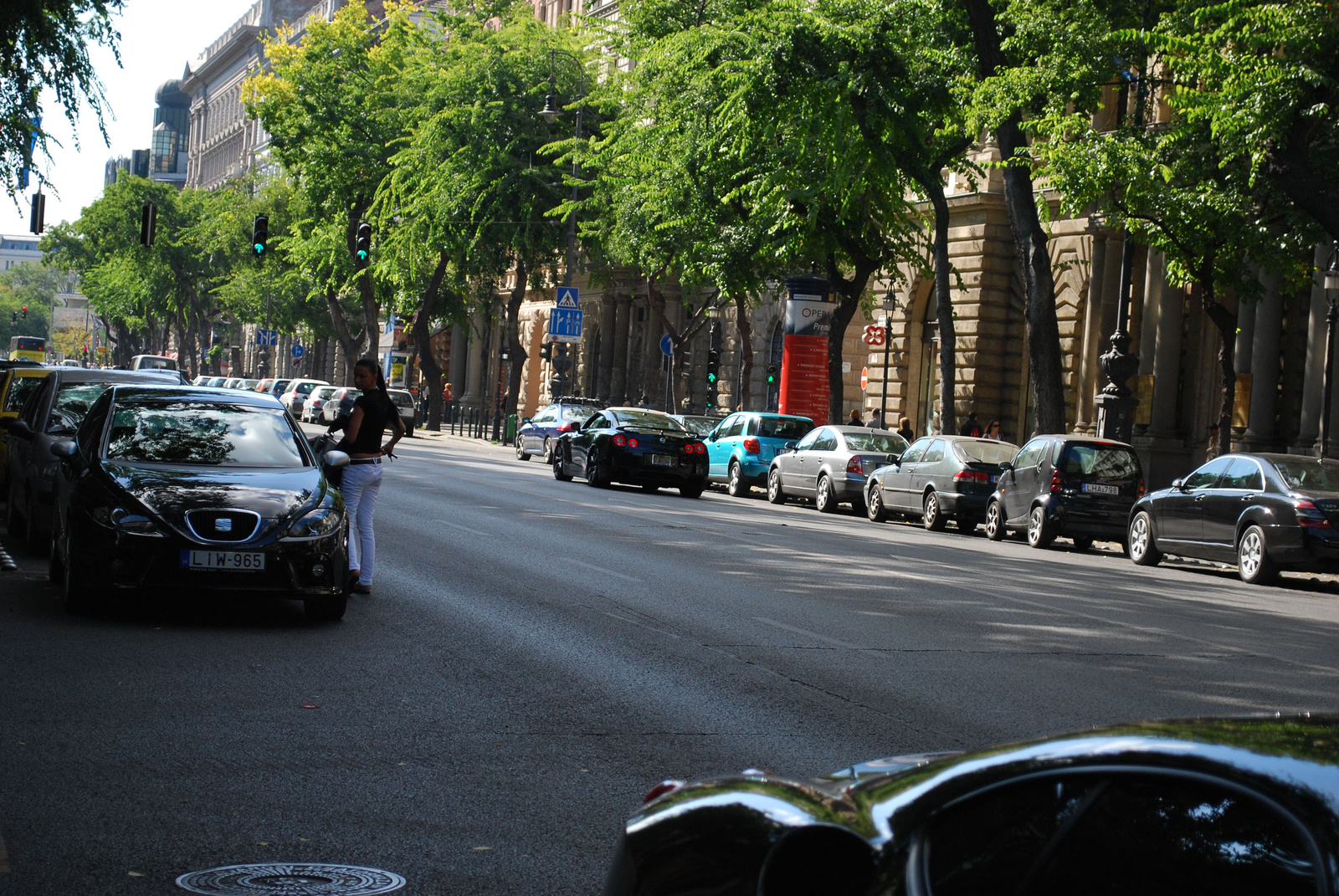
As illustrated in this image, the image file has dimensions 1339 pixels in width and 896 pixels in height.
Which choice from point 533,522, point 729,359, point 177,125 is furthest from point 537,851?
point 177,125

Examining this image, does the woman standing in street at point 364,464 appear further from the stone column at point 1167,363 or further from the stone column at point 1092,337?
the stone column at point 1092,337

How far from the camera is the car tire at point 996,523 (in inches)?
974

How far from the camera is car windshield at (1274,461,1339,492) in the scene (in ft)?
62.1

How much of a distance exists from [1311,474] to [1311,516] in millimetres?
952

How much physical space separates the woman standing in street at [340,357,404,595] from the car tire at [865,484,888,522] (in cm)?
1665

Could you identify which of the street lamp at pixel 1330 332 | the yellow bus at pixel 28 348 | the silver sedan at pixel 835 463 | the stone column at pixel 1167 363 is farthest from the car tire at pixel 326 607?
the yellow bus at pixel 28 348

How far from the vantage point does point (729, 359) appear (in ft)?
179

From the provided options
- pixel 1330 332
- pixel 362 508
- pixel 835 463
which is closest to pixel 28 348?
pixel 835 463

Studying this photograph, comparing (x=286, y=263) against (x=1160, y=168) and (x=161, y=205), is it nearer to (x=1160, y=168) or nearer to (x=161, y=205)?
(x=161, y=205)

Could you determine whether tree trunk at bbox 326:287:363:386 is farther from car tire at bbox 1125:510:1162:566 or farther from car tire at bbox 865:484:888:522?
car tire at bbox 1125:510:1162:566

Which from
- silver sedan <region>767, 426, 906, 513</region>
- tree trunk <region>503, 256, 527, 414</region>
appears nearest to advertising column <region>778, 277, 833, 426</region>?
silver sedan <region>767, 426, 906, 513</region>

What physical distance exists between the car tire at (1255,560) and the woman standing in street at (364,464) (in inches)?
440

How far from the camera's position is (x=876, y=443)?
96.0 feet

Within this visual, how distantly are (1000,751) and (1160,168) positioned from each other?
893 inches
